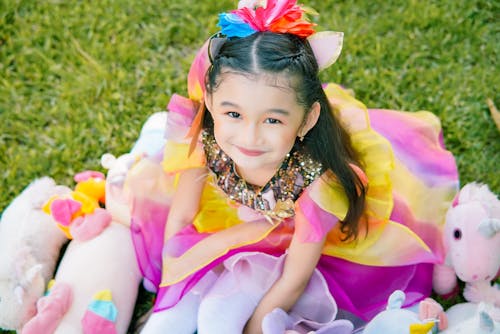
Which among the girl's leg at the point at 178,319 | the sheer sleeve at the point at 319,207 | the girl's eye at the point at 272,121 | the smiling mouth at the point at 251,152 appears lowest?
the girl's leg at the point at 178,319

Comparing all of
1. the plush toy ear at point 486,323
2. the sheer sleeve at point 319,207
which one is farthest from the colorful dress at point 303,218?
the plush toy ear at point 486,323

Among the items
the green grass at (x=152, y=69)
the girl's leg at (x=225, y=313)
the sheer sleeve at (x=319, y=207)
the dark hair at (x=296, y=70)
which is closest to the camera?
the dark hair at (x=296, y=70)

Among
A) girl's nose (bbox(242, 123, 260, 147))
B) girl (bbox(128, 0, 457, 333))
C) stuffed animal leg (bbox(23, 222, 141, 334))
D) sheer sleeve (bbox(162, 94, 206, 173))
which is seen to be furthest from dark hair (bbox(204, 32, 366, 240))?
stuffed animal leg (bbox(23, 222, 141, 334))

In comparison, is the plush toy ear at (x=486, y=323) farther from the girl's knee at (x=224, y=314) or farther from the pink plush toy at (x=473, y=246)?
the girl's knee at (x=224, y=314)

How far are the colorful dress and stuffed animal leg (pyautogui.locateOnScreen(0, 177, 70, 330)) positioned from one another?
0.29 metres

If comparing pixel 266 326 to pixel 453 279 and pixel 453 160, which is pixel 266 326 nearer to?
pixel 453 279

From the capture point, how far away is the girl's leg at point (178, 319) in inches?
68.1

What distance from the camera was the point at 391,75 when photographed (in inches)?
94.3

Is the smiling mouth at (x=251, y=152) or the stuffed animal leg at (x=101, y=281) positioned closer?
the smiling mouth at (x=251, y=152)

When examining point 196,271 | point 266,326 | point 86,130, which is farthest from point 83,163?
point 266,326

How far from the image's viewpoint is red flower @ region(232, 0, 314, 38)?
4.35 ft

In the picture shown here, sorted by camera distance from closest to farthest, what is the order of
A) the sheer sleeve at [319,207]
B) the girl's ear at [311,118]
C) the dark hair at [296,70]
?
the dark hair at [296,70] < the girl's ear at [311,118] < the sheer sleeve at [319,207]

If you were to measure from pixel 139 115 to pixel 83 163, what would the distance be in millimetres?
283

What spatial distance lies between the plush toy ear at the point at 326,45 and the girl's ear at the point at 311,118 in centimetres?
10
